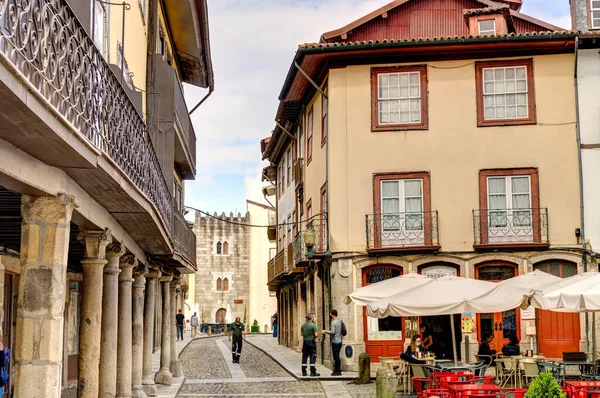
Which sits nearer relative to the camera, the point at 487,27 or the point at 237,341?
the point at 487,27

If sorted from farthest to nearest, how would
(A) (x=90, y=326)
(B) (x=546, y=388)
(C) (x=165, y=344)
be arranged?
(C) (x=165, y=344), (A) (x=90, y=326), (B) (x=546, y=388)

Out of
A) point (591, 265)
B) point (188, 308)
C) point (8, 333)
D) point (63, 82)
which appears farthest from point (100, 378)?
point (188, 308)

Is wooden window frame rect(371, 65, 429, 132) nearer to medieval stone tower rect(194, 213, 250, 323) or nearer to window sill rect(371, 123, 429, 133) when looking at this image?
window sill rect(371, 123, 429, 133)

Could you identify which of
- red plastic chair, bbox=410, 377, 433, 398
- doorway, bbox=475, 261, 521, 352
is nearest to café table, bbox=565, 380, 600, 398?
red plastic chair, bbox=410, 377, 433, 398

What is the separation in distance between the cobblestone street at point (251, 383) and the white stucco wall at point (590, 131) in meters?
8.71

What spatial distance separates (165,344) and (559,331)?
10867 millimetres

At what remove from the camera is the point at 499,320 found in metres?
26.5

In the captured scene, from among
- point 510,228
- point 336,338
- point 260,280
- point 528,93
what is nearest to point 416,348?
point 336,338

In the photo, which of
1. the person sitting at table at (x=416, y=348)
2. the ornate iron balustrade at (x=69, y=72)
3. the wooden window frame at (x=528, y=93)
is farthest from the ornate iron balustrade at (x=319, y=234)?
the ornate iron balustrade at (x=69, y=72)

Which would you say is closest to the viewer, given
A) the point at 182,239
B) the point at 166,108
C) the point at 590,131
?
the point at 166,108

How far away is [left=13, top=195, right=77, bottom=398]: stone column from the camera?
9.07 m

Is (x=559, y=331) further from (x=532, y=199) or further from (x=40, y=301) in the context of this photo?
(x=40, y=301)

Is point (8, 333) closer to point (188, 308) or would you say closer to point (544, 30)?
point (544, 30)

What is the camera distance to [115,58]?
16.2 metres
